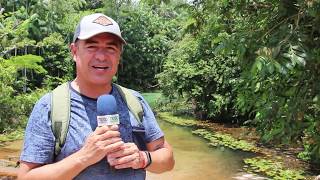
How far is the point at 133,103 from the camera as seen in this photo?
183 cm

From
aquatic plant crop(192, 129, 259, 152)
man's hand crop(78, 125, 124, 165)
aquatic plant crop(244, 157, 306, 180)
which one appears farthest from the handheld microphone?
aquatic plant crop(192, 129, 259, 152)

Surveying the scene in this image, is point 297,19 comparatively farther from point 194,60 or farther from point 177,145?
point 194,60

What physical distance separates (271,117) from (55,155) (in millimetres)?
2027

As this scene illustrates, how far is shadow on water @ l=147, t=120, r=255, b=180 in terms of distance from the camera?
8375 millimetres

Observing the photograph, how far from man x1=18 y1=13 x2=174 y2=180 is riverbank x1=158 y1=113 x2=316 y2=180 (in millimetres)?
4085

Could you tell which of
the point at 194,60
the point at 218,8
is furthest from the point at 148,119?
the point at 194,60

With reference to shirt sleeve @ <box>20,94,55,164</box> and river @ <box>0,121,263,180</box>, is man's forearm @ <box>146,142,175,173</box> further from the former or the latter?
river @ <box>0,121,263,180</box>

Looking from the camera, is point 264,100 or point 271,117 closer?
point 271,117

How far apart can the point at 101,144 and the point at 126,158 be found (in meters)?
0.13

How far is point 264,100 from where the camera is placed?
139 inches

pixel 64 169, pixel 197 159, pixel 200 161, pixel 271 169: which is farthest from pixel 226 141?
pixel 64 169

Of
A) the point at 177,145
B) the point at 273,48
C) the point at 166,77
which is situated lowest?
the point at 177,145

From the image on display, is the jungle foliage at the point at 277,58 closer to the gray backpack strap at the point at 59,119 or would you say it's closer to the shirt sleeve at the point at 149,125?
the shirt sleeve at the point at 149,125

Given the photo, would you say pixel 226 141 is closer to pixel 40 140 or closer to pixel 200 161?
pixel 200 161
